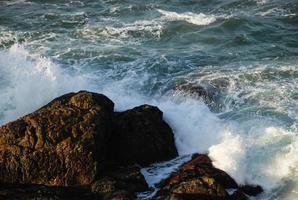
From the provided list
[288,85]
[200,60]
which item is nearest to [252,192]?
[288,85]

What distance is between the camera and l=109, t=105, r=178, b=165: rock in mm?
11488

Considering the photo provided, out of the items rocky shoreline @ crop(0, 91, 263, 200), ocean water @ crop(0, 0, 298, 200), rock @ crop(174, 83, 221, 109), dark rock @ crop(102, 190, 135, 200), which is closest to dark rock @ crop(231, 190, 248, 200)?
rocky shoreline @ crop(0, 91, 263, 200)

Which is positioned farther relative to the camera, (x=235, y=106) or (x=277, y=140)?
(x=235, y=106)

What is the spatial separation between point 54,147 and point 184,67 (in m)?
7.42

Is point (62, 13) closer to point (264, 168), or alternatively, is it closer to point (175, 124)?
point (175, 124)

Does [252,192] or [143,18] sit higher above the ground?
[143,18]

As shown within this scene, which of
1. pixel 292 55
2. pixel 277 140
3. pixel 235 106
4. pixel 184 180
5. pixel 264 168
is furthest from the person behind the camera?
pixel 292 55

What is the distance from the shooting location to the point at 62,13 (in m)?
23.4

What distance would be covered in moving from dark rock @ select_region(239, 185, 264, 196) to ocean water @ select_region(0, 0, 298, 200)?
0.15 metres

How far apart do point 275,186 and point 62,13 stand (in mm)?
15224

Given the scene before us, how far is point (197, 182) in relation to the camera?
999 cm

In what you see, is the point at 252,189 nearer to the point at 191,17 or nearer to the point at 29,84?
the point at 29,84

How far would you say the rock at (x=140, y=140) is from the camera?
37.7 ft

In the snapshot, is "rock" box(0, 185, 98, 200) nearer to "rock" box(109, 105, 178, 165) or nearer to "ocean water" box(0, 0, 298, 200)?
"ocean water" box(0, 0, 298, 200)
